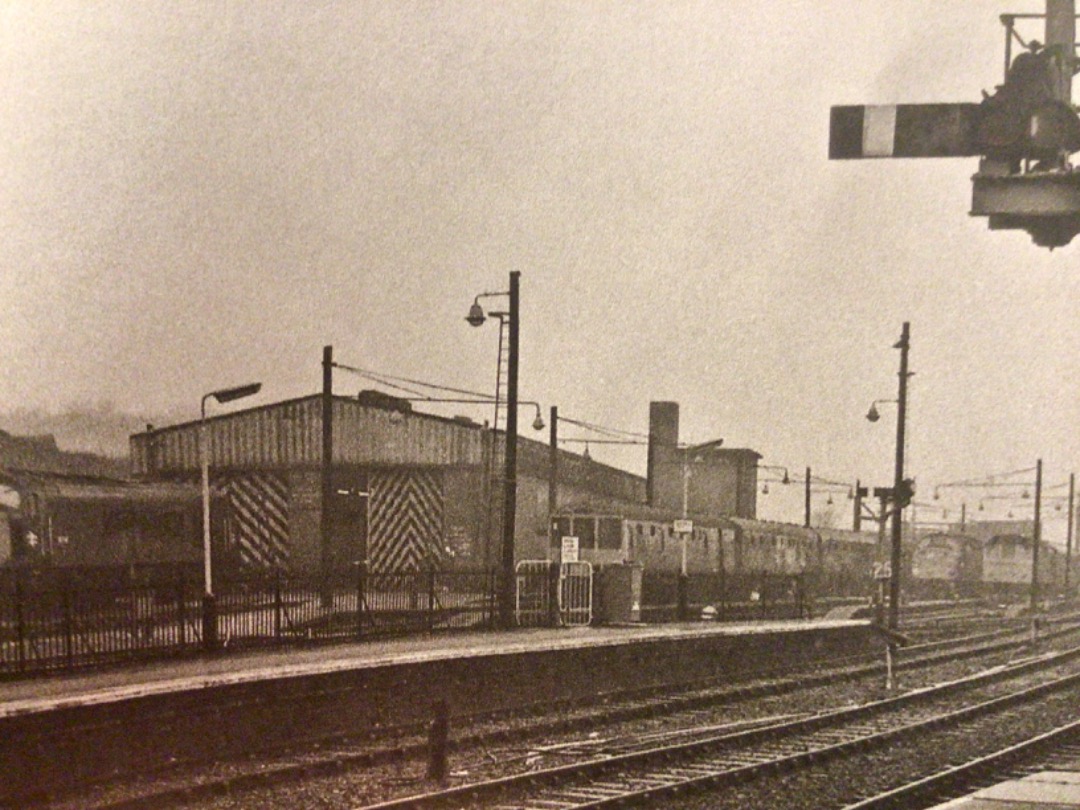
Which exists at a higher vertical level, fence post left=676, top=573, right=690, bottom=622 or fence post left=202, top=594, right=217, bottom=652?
fence post left=202, top=594, right=217, bottom=652

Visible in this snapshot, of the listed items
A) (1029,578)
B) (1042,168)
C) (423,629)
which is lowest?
(1029,578)

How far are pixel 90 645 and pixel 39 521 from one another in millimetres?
12972

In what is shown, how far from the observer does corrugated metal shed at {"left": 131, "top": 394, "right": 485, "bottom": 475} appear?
38.9 meters

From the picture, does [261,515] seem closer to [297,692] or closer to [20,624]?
[20,624]

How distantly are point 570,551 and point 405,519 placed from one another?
16.0 metres

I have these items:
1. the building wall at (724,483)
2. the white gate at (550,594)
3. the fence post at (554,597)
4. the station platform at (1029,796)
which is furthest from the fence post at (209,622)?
the building wall at (724,483)

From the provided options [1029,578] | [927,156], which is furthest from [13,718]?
[1029,578]

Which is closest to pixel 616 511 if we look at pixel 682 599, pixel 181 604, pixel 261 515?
pixel 682 599

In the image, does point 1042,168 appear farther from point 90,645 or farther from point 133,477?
point 133,477

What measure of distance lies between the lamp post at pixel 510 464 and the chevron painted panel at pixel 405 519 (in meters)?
14.2

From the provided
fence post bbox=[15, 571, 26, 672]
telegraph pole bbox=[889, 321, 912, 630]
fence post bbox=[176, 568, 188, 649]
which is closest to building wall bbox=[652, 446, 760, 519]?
telegraph pole bbox=[889, 321, 912, 630]

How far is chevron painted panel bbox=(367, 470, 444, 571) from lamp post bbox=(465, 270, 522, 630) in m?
14.2

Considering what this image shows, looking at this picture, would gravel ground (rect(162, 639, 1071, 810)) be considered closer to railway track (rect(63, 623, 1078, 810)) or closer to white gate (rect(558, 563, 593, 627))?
railway track (rect(63, 623, 1078, 810))

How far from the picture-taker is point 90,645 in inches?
637
